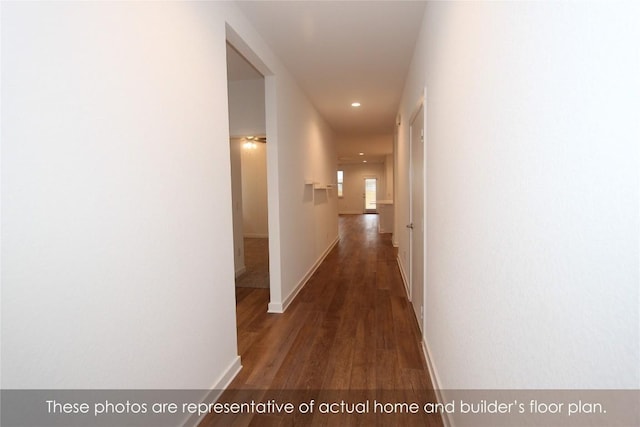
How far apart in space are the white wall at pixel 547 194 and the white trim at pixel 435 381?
16.1 inches

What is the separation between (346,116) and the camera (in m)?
6.15

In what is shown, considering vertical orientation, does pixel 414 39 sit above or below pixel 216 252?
above

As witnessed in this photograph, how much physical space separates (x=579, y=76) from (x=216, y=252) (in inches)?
74.1

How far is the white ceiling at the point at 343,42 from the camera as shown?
244 centimetres

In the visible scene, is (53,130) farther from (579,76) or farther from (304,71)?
(304,71)

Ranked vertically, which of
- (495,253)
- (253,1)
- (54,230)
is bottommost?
(495,253)

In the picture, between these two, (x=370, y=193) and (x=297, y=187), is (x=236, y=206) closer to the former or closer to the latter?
(x=297, y=187)

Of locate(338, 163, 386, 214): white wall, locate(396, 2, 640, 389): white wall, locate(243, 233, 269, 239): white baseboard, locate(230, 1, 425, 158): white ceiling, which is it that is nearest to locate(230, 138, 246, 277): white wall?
locate(230, 1, 425, 158): white ceiling

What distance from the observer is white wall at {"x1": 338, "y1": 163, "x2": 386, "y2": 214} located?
16.2 metres

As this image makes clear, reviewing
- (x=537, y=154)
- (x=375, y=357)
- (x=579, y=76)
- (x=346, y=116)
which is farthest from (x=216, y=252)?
(x=346, y=116)

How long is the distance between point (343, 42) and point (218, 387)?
9.70ft

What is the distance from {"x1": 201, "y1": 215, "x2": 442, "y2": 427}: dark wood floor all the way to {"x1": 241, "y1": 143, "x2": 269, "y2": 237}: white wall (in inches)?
177

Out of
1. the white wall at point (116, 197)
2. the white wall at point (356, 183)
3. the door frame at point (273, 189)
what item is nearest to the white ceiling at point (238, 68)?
the door frame at point (273, 189)

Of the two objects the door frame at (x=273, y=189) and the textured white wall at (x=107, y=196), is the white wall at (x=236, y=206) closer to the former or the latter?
Answer: the door frame at (x=273, y=189)
